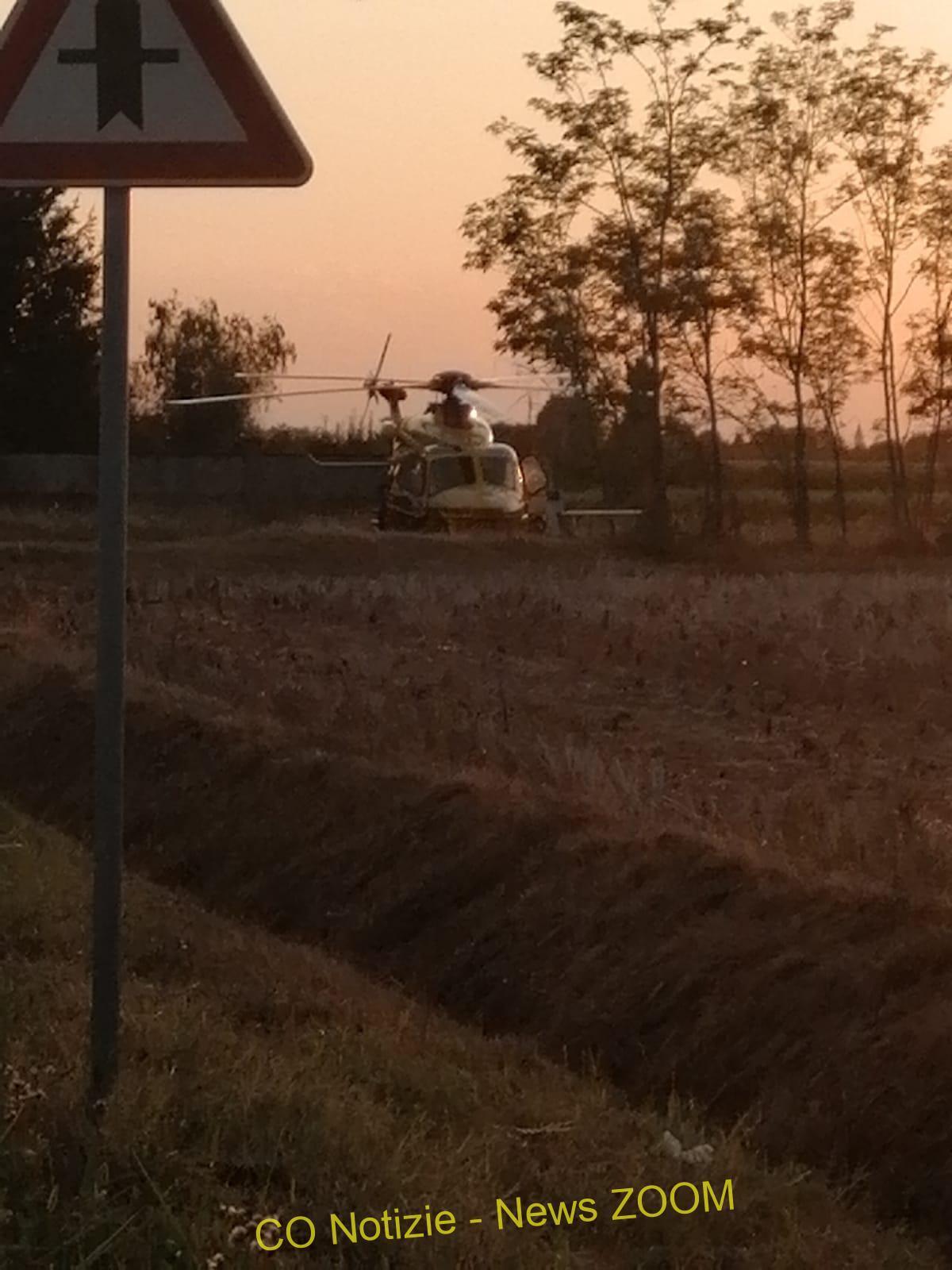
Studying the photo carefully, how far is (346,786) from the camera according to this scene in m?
11.8

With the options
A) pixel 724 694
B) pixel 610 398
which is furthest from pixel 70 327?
pixel 724 694

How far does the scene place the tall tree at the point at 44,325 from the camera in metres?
56.5

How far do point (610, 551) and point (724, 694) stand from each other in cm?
2937

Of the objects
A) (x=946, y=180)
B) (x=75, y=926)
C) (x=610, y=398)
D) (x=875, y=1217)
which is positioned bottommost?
(x=875, y=1217)

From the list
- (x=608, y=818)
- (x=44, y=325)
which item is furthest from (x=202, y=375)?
(x=608, y=818)

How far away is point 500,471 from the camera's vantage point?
48.7 meters

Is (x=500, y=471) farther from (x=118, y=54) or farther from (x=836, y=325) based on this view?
(x=118, y=54)

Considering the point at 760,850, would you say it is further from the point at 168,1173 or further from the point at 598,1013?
the point at 168,1173

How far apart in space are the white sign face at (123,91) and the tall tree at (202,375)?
45.5 meters

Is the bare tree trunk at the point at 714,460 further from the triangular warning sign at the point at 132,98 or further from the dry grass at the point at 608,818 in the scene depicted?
the triangular warning sign at the point at 132,98

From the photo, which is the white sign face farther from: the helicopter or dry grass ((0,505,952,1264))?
the helicopter

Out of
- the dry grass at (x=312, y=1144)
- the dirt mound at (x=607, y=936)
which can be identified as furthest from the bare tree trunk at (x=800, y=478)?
the dry grass at (x=312, y=1144)

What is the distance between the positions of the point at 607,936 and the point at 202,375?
251 ft

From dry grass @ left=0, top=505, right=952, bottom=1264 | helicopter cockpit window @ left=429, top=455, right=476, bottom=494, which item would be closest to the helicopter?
helicopter cockpit window @ left=429, top=455, right=476, bottom=494
